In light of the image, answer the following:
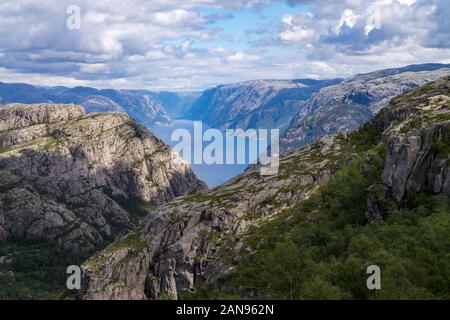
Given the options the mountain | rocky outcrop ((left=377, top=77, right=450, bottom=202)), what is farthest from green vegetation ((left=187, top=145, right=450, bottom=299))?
rocky outcrop ((left=377, top=77, right=450, bottom=202))

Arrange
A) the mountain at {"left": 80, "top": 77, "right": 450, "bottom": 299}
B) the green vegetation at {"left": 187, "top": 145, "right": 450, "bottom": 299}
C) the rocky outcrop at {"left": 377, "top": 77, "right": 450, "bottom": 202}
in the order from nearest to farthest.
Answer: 1. the green vegetation at {"left": 187, "top": 145, "right": 450, "bottom": 299}
2. the mountain at {"left": 80, "top": 77, "right": 450, "bottom": 299}
3. the rocky outcrop at {"left": 377, "top": 77, "right": 450, "bottom": 202}

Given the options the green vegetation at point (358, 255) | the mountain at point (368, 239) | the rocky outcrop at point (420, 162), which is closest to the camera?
the green vegetation at point (358, 255)

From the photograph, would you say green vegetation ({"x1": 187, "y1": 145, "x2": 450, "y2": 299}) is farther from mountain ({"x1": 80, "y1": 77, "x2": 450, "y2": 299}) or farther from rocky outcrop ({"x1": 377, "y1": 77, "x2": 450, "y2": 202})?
rocky outcrop ({"x1": 377, "y1": 77, "x2": 450, "y2": 202})

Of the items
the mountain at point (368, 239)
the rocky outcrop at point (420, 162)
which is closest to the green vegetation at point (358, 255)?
the mountain at point (368, 239)

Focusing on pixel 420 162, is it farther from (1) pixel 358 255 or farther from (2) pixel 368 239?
(1) pixel 358 255

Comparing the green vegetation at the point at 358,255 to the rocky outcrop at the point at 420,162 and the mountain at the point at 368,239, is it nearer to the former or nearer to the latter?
→ the mountain at the point at 368,239

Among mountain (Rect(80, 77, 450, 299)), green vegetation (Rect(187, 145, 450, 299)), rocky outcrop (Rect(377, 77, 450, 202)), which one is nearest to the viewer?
green vegetation (Rect(187, 145, 450, 299))

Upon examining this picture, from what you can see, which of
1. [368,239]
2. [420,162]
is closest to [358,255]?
[368,239]
